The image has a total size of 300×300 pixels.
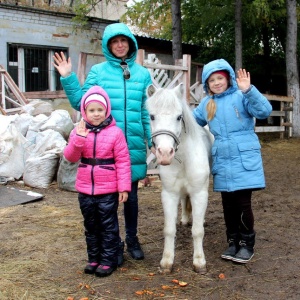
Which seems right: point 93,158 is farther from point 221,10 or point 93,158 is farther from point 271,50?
point 271,50

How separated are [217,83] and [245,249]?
1390mm

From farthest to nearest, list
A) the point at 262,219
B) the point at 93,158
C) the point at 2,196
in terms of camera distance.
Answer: the point at 2,196
the point at 262,219
the point at 93,158

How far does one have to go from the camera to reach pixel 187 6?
14.8 metres

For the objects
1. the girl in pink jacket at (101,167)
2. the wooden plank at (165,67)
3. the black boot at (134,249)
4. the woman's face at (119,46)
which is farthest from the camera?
the wooden plank at (165,67)

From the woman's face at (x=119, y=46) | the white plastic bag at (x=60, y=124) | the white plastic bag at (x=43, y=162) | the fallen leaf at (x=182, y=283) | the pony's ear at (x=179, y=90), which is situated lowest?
the fallen leaf at (x=182, y=283)

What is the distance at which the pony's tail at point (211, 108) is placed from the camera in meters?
3.33

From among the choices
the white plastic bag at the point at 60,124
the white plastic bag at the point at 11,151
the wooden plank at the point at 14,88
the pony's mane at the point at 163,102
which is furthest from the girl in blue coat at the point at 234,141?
the wooden plank at the point at 14,88

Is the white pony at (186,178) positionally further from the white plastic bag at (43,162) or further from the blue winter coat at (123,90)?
the white plastic bag at (43,162)

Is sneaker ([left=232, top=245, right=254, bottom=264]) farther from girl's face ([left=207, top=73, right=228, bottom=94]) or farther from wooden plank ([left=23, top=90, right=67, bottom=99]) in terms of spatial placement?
wooden plank ([left=23, top=90, right=67, bottom=99])

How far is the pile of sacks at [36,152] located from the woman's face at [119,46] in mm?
3173

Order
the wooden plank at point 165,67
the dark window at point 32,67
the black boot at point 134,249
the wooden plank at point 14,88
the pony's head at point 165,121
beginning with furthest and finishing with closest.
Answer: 1. the dark window at point 32,67
2. the wooden plank at point 14,88
3. the wooden plank at point 165,67
4. the black boot at point 134,249
5. the pony's head at point 165,121

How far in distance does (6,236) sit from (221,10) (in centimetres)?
1145

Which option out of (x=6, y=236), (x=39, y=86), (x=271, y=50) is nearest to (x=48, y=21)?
(x=39, y=86)

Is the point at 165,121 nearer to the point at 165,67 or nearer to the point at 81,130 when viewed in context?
the point at 81,130
